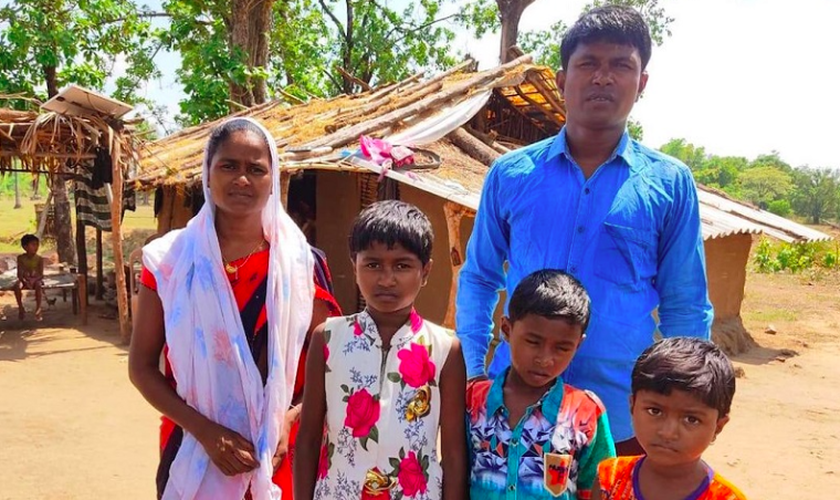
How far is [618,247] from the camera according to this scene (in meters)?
1.79

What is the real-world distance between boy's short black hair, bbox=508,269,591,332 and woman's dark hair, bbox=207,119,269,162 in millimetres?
874

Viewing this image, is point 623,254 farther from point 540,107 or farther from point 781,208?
point 781,208

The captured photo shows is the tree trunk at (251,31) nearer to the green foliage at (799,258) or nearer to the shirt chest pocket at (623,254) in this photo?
the shirt chest pocket at (623,254)

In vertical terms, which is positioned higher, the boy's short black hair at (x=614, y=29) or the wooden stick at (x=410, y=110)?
the wooden stick at (x=410, y=110)

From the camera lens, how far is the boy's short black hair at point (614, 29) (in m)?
1.74

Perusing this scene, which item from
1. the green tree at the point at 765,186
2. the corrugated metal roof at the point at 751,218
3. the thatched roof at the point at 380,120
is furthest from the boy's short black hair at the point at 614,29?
the green tree at the point at 765,186

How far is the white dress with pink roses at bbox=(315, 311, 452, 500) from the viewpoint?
1679mm

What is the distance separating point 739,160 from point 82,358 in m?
54.0

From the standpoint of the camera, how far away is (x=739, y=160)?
52250 millimetres

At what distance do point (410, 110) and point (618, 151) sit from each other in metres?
6.23

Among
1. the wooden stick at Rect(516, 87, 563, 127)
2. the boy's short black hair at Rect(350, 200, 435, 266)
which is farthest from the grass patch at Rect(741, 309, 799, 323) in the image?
the boy's short black hair at Rect(350, 200, 435, 266)

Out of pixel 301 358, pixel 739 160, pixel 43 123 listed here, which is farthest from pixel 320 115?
pixel 739 160

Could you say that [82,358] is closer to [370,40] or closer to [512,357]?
[512,357]

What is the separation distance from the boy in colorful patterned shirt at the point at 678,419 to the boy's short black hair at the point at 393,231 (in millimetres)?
636
